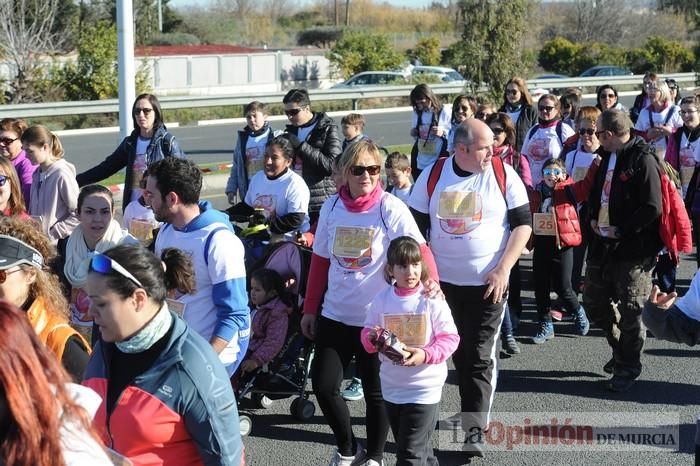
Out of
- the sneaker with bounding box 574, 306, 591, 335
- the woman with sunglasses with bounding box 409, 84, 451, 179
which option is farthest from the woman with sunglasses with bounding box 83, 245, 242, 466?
the woman with sunglasses with bounding box 409, 84, 451, 179

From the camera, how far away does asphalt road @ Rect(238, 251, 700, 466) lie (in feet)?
20.0

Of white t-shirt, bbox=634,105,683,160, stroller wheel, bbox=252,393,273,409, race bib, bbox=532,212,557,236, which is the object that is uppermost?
white t-shirt, bbox=634,105,683,160

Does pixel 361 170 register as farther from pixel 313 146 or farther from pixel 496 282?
pixel 313 146

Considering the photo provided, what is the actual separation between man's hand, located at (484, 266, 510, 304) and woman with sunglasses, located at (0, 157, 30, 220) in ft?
9.93

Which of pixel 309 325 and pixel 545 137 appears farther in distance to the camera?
pixel 545 137

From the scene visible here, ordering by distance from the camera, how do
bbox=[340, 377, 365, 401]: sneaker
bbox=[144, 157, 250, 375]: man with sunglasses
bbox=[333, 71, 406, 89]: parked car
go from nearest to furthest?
bbox=[144, 157, 250, 375]: man with sunglasses → bbox=[340, 377, 365, 401]: sneaker → bbox=[333, 71, 406, 89]: parked car

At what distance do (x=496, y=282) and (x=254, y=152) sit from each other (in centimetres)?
457

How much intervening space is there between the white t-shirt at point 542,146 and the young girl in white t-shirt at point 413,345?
522 centimetres

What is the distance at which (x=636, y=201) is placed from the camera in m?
7.00

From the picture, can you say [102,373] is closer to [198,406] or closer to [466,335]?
[198,406]

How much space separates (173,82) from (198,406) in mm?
41450

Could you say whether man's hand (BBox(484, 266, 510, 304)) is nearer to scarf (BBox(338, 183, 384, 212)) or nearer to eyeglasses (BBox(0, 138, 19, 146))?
scarf (BBox(338, 183, 384, 212))

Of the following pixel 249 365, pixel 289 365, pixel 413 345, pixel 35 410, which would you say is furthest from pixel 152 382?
pixel 289 365

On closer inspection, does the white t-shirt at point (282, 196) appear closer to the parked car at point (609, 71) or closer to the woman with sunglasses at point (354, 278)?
the woman with sunglasses at point (354, 278)
